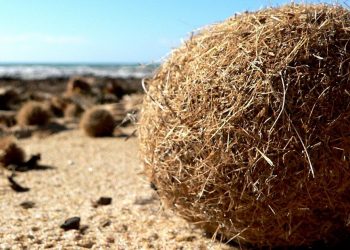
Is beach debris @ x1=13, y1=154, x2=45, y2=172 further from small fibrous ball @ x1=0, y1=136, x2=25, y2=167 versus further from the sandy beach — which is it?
the sandy beach

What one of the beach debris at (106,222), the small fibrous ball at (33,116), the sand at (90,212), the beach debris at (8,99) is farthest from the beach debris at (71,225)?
the beach debris at (8,99)

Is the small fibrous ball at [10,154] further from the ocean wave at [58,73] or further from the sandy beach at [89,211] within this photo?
the ocean wave at [58,73]

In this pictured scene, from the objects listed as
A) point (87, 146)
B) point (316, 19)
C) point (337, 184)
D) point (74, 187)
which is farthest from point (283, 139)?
point (87, 146)

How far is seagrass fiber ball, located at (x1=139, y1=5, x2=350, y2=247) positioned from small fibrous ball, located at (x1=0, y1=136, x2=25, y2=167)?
5210 mm

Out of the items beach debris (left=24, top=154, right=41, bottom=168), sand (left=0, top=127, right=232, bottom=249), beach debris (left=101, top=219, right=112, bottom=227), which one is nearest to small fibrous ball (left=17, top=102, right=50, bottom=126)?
sand (left=0, top=127, right=232, bottom=249)

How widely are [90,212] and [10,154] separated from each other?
361cm

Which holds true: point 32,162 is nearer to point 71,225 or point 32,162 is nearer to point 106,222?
point 106,222

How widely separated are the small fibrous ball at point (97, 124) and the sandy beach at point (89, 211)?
266 cm

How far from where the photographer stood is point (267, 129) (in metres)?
3.59

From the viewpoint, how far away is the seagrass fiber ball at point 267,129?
3578 mm

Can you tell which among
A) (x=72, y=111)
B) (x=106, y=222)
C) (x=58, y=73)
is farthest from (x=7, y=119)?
(x=58, y=73)

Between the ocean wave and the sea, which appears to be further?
the ocean wave

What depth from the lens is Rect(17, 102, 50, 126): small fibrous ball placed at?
14039 mm

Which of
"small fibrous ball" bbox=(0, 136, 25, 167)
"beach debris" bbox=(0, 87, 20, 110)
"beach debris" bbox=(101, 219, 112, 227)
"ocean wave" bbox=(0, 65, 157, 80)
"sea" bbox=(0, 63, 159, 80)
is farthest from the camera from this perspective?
"ocean wave" bbox=(0, 65, 157, 80)
